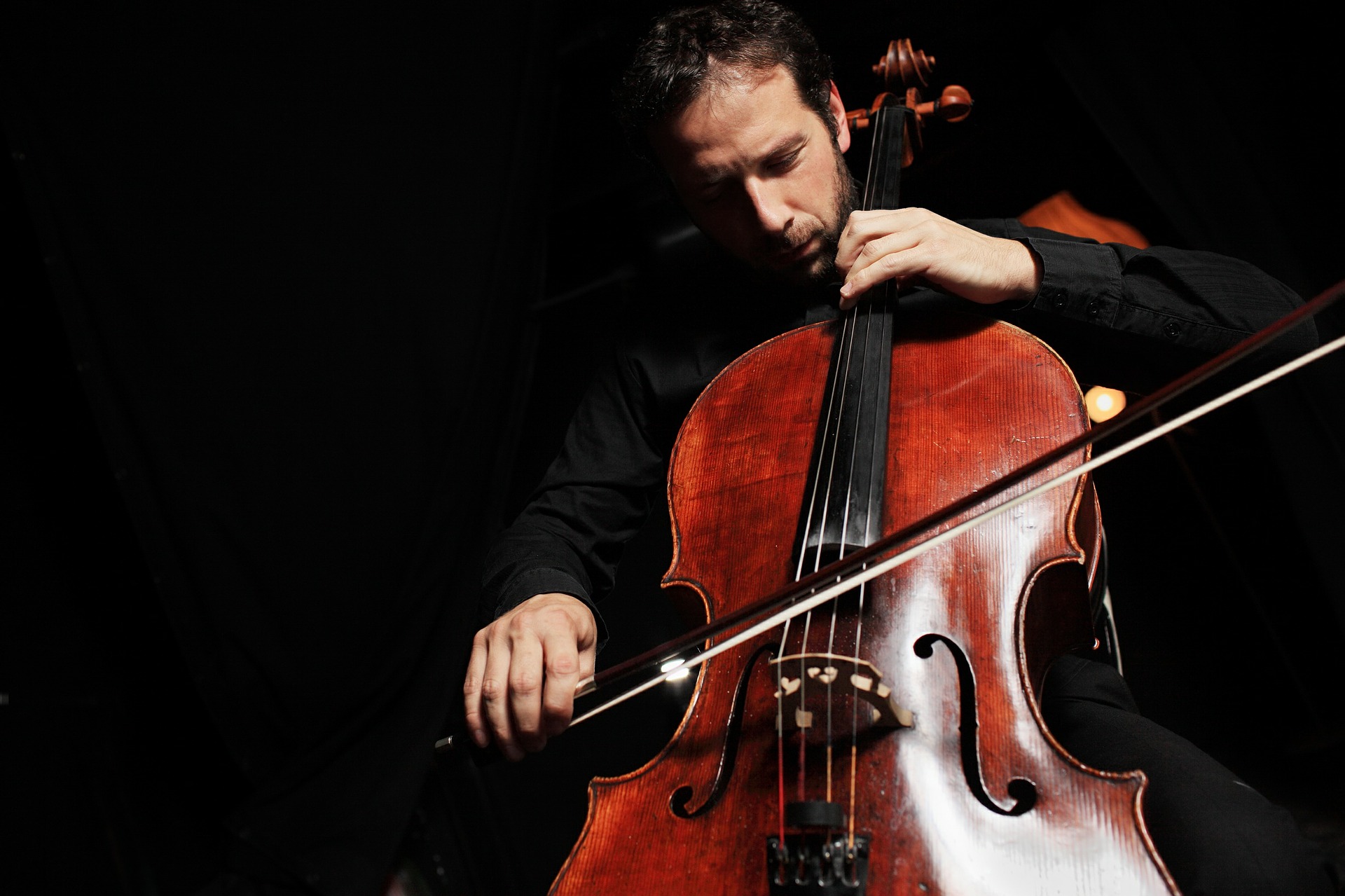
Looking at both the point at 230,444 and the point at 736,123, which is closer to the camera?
the point at 736,123

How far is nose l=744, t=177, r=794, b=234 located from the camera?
1.10 meters

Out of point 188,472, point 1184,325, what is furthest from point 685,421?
point 188,472

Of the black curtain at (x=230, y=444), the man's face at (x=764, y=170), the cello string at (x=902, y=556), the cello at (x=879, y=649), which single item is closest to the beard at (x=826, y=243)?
the man's face at (x=764, y=170)

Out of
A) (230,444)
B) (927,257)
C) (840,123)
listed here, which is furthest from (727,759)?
(230,444)

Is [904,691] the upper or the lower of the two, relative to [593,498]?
lower

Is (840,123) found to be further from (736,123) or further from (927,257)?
(927,257)

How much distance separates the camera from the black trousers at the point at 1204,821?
23.7 inches

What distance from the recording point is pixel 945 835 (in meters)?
0.52

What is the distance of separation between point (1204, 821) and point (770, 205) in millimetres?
813

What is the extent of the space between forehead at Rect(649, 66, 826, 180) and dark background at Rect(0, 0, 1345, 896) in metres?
0.38

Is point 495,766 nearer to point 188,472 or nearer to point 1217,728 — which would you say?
point 188,472

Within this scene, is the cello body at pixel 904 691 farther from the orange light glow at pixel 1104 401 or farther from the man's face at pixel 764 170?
the orange light glow at pixel 1104 401

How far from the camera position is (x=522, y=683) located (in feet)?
2.38

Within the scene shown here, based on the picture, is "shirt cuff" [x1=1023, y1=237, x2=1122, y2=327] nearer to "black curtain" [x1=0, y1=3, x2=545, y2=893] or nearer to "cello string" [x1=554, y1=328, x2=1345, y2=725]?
"cello string" [x1=554, y1=328, x2=1345, y2=725]
